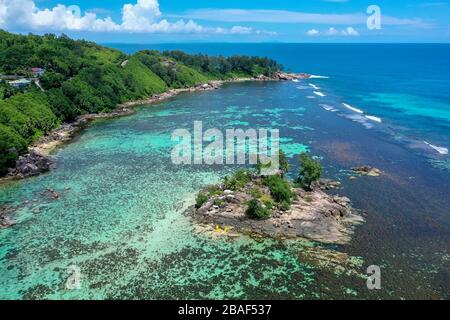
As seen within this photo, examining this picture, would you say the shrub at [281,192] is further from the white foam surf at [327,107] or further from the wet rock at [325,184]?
the white foam surf at [327,107]

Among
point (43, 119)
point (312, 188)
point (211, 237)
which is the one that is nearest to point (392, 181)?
point (312, 188)

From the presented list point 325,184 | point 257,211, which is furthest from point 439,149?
point 257,211

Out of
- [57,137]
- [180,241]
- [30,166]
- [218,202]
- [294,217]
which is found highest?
[57,137]

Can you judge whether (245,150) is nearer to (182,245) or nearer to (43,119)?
(182,245)

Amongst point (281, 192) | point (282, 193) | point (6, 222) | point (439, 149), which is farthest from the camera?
point (439, 149)

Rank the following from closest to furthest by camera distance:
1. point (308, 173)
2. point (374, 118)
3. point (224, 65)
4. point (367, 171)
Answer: point (308, 173) < point (367, 171) < point (374, 118) < point (224, 65)

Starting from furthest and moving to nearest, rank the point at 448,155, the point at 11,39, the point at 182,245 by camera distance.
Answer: the point at 11,39, the point at 448,155, the point at 182,245

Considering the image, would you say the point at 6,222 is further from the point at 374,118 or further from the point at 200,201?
the point at 374,118
